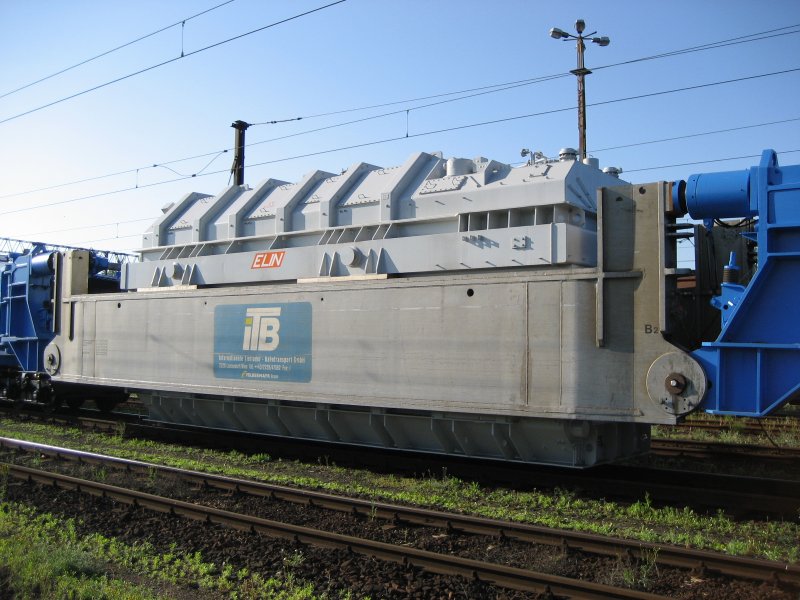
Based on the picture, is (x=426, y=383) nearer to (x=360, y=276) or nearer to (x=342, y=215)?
(x=360, y=276)

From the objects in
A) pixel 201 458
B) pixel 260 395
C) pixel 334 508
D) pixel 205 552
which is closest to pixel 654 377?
pixel 334 508

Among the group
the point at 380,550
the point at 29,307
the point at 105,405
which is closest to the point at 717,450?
the point at 380,550

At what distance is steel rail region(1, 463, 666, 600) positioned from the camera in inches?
213

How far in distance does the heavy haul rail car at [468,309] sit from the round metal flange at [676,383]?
2 cm

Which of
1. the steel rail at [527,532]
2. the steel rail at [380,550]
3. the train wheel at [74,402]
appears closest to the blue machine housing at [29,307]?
the train wheel at [74,402]

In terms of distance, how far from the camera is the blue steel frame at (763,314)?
6934mm

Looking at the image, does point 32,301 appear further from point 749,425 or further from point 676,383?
point 749,425

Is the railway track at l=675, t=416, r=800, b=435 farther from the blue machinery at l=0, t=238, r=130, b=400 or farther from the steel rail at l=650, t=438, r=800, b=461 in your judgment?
the blue machinery at l=0, t=238, r=130, b=400

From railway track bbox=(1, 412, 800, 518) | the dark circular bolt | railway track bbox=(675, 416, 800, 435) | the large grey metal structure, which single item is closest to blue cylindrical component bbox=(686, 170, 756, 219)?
the large grey metal structure

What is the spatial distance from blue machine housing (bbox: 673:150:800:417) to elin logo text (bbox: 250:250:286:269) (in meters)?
6.47

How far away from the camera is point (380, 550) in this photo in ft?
21.1

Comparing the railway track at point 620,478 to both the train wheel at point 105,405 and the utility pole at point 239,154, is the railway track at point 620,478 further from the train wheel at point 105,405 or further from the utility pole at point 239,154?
the utility pole at point 239,154

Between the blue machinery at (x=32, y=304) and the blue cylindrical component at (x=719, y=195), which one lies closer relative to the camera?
the blue cylindrical component at (x=719, y=195)

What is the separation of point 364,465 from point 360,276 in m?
3.10
